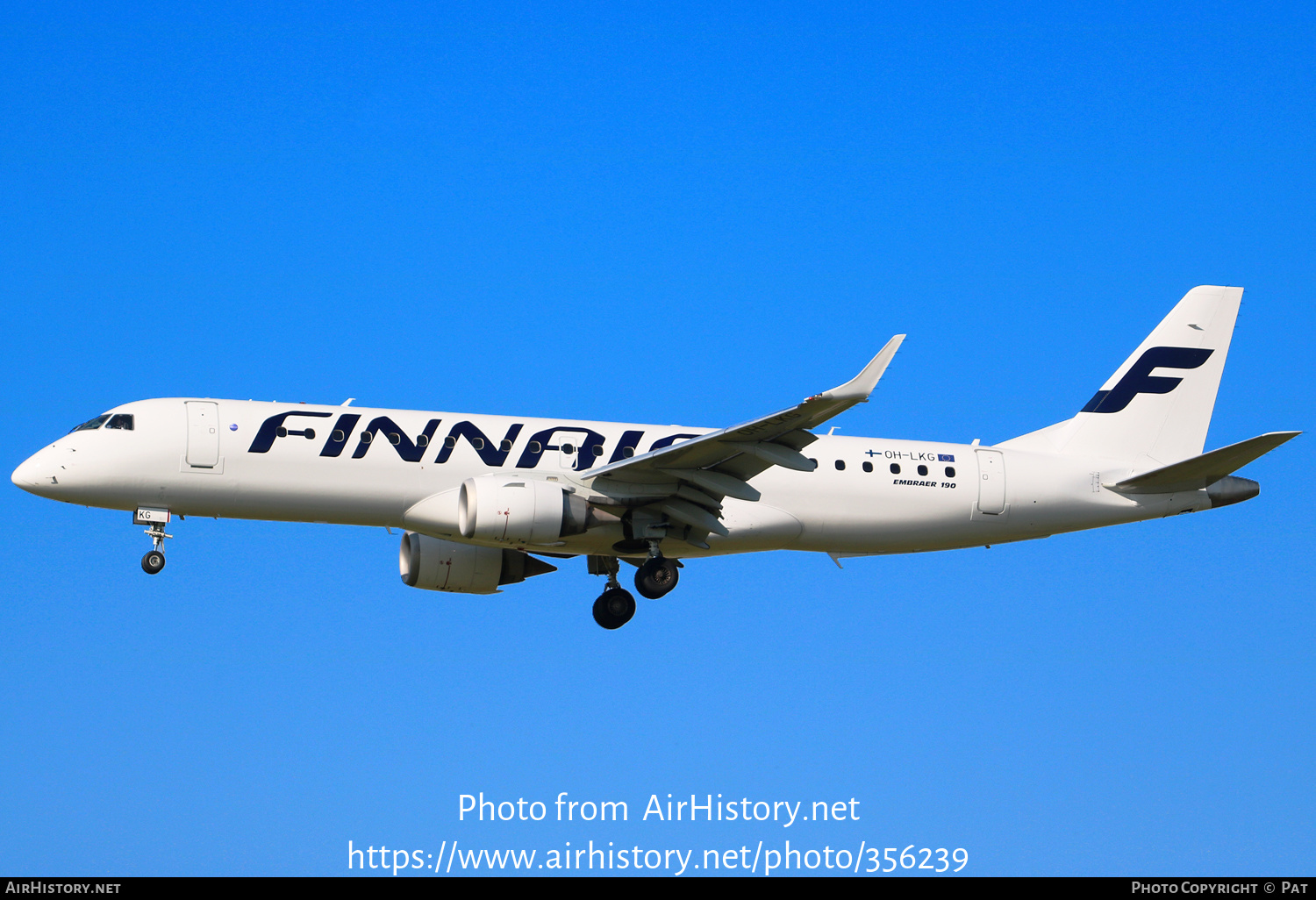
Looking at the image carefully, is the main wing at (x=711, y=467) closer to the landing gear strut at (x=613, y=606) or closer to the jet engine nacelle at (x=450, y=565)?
the landing gear strut at (x=613, y=606)

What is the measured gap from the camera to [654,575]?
3120 centimetres

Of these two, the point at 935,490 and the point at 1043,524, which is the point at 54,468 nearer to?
the point at 935,490

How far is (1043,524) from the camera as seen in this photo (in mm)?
33188

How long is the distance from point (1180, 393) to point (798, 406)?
1293 centimetres

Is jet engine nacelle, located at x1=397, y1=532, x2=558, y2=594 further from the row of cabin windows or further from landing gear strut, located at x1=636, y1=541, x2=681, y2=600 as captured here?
the row of cabin windows

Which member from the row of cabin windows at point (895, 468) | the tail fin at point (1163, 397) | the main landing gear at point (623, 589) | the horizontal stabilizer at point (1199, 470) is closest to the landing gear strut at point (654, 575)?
the main landing gear at point (623, 589)

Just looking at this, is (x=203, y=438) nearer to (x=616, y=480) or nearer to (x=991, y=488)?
(x=616, y=480)

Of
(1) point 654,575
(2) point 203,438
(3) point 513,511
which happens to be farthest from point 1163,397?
(2) point 203,438

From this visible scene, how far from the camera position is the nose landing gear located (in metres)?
29.4

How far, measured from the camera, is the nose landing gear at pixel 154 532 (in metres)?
29.4

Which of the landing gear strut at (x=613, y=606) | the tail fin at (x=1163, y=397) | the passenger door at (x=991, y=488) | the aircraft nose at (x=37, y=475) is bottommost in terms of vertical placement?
the landing gear strut at (x=613, y=606)

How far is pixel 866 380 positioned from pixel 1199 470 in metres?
9.83

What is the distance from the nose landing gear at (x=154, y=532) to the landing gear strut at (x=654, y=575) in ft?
30.7

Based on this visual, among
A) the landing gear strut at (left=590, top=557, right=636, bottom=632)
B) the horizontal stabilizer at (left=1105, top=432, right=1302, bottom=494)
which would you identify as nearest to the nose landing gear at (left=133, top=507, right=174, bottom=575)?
the landing gear strut at (left=590, top=557, right=636, bottom=632)
